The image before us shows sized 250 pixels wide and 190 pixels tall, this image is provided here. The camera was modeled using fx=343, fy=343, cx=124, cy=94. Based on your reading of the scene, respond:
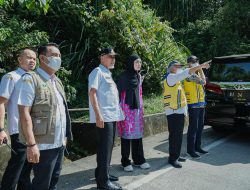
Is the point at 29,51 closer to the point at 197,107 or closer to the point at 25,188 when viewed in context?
the point at 25,188

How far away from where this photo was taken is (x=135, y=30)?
9.74 meters

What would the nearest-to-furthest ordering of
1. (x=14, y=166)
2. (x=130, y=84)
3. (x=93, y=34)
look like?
(x=14, y=166), (x=130, y=84), (x=93, y=34)

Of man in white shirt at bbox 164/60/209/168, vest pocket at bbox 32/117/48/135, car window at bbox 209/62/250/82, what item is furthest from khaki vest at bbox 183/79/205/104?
vest pocket at bbox 32/117/48/135

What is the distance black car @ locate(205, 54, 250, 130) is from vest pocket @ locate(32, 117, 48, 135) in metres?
4.48

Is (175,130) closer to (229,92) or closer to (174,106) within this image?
(174,106)

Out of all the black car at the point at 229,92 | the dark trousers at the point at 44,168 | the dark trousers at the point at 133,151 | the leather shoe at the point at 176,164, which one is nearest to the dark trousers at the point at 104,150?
the dark trousers at the point at 133,151

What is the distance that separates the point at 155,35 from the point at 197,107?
521cm

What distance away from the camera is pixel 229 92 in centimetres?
672

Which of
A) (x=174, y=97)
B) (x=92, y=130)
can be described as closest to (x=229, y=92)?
(x=174, y=97)

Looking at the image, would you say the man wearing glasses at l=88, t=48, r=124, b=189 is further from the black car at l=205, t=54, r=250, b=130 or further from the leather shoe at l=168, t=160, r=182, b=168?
the black car at l=205, t=54, r=250, b=130

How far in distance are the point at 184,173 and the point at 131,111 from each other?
124 cm

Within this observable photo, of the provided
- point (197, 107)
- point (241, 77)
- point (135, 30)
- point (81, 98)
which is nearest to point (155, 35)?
point (135, 30)

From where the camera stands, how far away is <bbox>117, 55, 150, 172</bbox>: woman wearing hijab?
5.18 metres

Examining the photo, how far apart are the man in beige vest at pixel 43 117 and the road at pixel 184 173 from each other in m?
1.48
